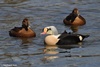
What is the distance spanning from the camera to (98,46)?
17484 millimetres

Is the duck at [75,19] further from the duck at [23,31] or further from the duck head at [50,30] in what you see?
the duck head at [50,30]

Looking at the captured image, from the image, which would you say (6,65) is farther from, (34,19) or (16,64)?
(34,19)

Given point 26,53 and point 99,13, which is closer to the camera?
point 26,53

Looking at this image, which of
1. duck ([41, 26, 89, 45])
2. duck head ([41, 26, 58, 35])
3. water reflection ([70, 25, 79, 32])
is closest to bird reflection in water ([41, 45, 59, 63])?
duck ([41, 26, 89, 45])

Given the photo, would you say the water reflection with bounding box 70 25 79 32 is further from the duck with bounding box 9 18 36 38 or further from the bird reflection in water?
the bird reflection in water

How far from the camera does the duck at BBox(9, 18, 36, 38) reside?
64.3ft

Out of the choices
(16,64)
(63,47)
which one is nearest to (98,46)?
(63,47)

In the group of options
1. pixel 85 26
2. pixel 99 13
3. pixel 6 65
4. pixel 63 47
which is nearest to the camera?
pixel 6 65

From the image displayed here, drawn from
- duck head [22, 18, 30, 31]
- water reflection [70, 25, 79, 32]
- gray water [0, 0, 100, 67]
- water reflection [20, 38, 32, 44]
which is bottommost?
water reflection [70, 25, 79, 32]

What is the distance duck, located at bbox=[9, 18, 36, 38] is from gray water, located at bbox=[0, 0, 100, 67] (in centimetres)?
20

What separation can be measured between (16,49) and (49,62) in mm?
2230

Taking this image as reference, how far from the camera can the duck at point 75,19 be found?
2175cm

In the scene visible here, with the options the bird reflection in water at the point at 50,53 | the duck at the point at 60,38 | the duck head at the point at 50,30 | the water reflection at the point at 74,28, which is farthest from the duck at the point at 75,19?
the bird reflection in water at the point at 50,53

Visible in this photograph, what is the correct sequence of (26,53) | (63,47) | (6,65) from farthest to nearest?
(63,47), (26,53), (6,65)
